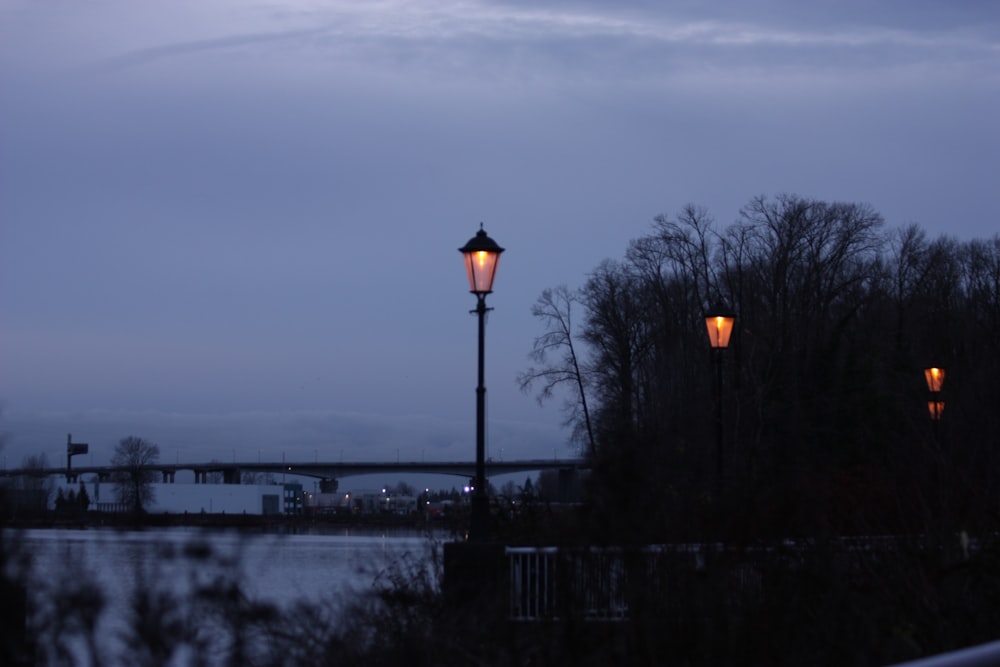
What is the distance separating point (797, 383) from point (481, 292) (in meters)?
25.2

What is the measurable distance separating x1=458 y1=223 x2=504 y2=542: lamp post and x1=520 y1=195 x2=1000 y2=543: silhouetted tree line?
156cm

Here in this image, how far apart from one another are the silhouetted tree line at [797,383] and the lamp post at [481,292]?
1.56m

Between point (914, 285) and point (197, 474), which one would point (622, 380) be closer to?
point (914, 285)

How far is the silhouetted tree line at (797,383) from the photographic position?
38.3ft

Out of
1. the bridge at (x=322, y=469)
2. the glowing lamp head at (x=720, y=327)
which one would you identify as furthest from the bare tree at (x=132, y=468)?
the glowing lamp head at (x=720, y=327)

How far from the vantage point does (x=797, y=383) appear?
38438 mm

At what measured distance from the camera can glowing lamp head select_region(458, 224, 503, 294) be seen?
15.1 metres

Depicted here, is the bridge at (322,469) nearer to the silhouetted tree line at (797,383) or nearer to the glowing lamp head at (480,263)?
the silhouetted tree line at (797,383)

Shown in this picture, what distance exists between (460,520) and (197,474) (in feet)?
237

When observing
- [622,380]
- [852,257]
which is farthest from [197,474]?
[852,257]

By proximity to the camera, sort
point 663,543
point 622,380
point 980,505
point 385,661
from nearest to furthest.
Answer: point 385,661
point 663,543
point 980,505
point 622,380

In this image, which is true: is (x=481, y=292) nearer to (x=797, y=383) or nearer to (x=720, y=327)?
(x=720, y=327)

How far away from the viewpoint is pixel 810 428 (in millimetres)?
35344

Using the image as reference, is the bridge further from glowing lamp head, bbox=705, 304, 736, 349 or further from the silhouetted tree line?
glowing lamp head, bbox=705, 304, 736, 349
